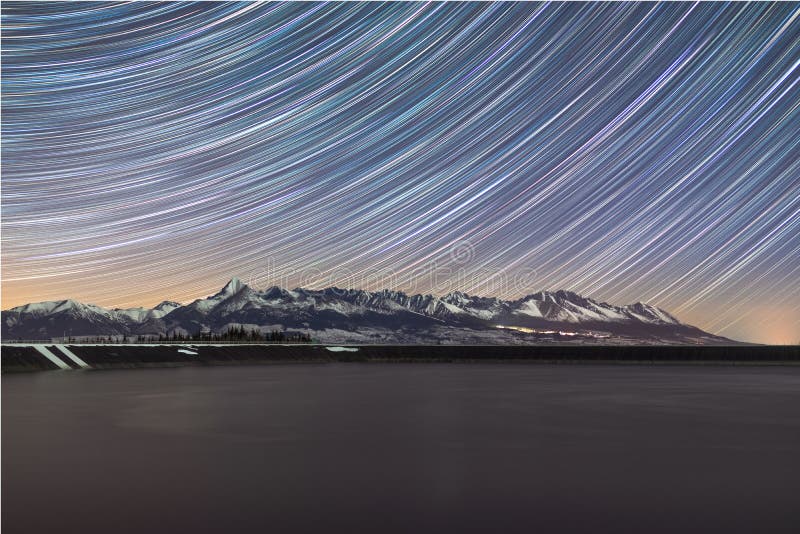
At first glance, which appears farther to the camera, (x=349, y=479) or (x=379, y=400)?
(x=379, y=400)

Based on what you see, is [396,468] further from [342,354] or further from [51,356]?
[342,354]

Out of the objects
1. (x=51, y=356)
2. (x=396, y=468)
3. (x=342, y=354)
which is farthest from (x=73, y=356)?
(x=396, y=468)

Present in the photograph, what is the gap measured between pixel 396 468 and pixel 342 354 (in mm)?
120986

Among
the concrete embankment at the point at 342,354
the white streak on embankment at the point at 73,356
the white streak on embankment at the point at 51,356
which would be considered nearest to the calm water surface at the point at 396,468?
the white streak on embankment at the point at 51,356

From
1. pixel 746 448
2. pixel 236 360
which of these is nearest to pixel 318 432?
pixel 746 448

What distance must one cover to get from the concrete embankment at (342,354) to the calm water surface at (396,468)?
1857 inches

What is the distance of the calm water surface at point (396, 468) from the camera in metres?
15.0

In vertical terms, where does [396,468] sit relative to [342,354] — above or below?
below

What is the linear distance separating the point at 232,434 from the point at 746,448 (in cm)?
1705

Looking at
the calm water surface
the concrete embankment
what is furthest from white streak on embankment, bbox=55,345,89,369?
the calm water surface

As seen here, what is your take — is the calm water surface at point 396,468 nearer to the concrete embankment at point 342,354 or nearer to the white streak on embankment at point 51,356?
the white streak on embankment at point 51,356

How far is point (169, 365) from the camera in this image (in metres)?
102

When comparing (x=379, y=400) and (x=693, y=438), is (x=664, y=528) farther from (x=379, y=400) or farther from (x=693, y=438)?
(x=379, y=400)

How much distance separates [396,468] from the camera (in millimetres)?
20516
